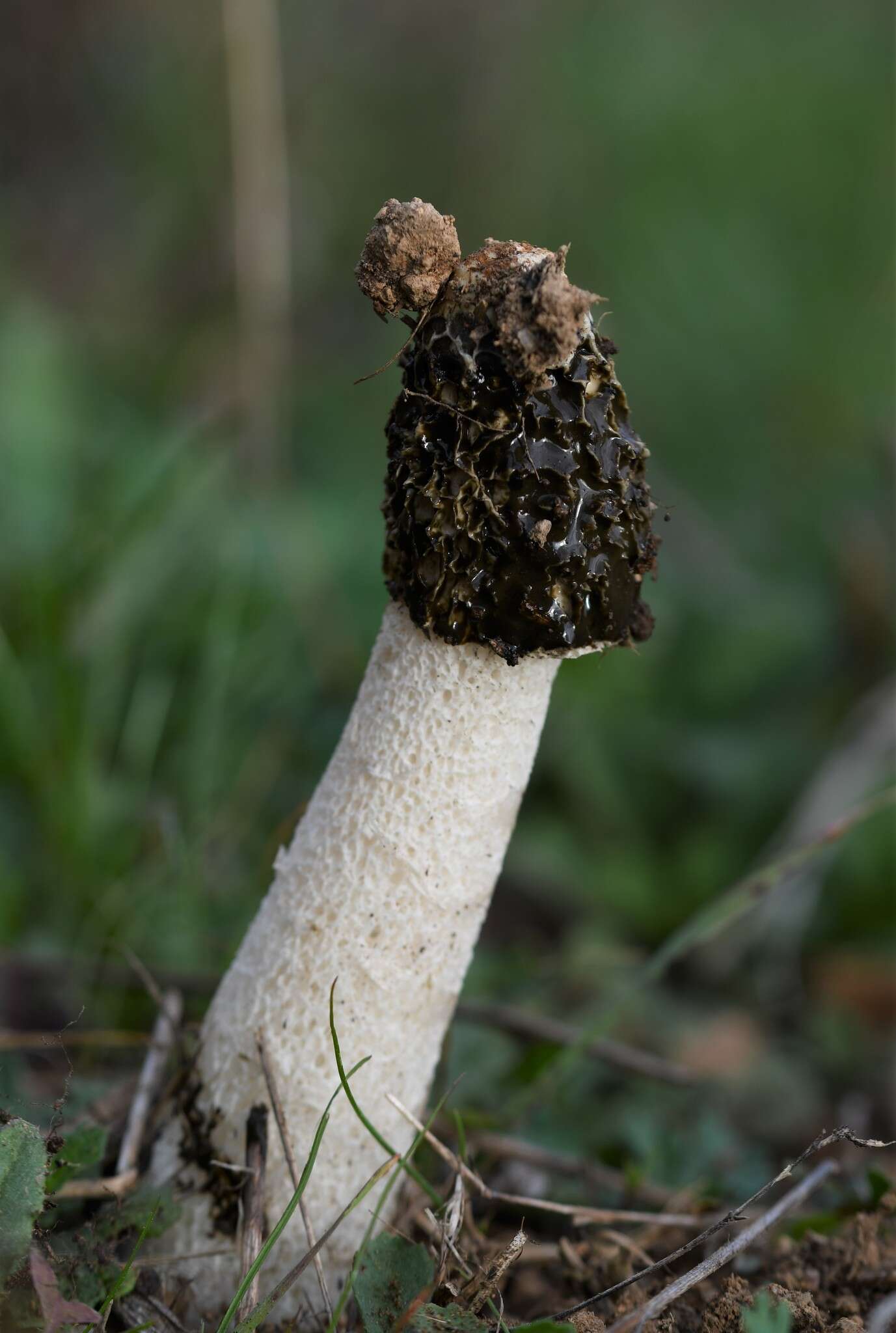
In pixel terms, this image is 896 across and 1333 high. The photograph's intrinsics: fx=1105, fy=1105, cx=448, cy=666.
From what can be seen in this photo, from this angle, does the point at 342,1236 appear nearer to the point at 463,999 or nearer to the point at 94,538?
the point at 463,999

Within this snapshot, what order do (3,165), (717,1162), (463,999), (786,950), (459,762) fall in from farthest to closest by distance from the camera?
(3,165)
(786,950)
(463,999)
(717,1162)
(459,762)

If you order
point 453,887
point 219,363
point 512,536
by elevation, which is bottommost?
point 453,887

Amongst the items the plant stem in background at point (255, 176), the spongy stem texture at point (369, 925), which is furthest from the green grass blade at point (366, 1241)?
the plant stem in background at point (255, 176)

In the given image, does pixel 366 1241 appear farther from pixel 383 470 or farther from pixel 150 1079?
pixel 383 470

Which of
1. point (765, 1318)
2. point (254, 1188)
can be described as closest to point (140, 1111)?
point (254, 1188)

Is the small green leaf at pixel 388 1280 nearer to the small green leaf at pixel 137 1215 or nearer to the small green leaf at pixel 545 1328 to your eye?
the small green leaf at pixel 545 1328

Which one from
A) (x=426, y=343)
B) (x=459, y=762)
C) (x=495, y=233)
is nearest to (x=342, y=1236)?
(x=459, y=762)

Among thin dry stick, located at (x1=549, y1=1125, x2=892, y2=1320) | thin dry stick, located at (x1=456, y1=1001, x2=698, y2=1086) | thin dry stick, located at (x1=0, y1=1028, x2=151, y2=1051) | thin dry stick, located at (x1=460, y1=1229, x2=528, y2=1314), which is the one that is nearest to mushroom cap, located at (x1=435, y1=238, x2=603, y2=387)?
thin dry stick, located at (x1=549, y1=1125, x2=892, y2=1320)
